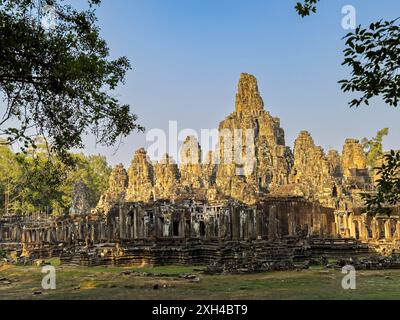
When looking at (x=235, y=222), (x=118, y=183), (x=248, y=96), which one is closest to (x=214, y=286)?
(x=235, y=222)

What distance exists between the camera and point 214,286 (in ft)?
50.3

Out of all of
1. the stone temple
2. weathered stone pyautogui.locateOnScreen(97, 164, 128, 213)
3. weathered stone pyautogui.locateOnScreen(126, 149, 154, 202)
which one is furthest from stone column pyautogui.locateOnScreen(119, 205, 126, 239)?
weathered stone pyautogui.locateOnScreen(97, 164, 128, 213)

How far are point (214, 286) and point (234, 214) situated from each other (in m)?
14.9

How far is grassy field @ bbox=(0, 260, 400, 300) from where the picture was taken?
13.1 metres

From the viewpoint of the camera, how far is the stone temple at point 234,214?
2556 centimetres

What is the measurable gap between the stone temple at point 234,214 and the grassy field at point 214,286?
2.54m

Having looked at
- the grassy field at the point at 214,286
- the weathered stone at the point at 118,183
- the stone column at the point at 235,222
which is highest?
the weathered stone at the point at 118,183

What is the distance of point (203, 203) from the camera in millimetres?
32688

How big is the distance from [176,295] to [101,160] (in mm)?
75951

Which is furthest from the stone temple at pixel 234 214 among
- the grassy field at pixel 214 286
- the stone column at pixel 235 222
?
the grassy field at pixel 214 286

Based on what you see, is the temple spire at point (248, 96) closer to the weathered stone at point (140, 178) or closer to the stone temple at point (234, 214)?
the stone temple at point (234, 214)

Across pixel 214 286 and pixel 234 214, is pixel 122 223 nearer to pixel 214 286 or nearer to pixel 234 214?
pixel 234 214
